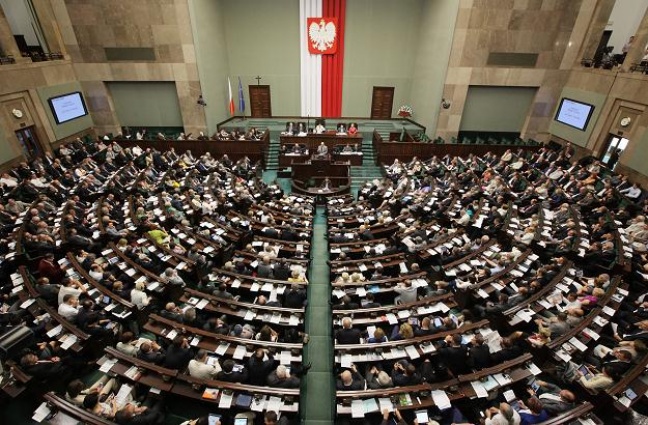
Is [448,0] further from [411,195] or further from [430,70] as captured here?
[411,195]

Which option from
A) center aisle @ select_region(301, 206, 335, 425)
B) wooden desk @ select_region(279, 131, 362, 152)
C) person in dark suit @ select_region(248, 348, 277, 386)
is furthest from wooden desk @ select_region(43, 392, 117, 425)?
wooden desk @ select_region(279, 131, 362, 152)

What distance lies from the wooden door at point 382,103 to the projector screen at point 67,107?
16.8 m

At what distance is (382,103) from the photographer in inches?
878

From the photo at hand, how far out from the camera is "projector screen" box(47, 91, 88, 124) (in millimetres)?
15977

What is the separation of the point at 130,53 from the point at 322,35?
10.9m

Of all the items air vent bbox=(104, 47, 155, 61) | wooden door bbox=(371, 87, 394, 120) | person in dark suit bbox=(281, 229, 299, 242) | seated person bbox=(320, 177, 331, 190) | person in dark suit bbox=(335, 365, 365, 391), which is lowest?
seated person bbox=(320, 177, 331, 190)

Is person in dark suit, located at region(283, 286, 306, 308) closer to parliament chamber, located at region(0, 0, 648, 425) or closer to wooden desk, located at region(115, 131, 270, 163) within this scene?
parliament chamber, located at region(0, 0, 648, 425)

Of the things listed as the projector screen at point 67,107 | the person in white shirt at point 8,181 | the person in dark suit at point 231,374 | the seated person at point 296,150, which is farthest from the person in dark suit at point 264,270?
the projector screen at point 67,107

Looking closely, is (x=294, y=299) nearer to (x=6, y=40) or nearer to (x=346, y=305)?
(x=346, y=305)

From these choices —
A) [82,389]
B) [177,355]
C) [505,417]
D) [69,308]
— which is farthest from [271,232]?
[505,417]

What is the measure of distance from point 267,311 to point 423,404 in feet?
10.9

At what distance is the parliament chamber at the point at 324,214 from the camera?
5.38m

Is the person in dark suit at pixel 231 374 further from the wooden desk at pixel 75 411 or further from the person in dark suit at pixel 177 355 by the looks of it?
the wooden desk at pixel 75 411

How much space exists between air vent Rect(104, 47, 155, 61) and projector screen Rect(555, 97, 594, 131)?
70.8 feet
